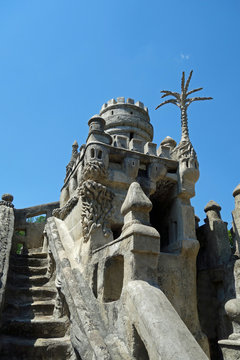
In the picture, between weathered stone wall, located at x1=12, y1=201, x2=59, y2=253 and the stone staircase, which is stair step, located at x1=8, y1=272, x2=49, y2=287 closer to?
the stone staircase

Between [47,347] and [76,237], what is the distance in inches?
110

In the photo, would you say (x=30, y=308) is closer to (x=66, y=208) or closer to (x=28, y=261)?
(x=28, y=261)

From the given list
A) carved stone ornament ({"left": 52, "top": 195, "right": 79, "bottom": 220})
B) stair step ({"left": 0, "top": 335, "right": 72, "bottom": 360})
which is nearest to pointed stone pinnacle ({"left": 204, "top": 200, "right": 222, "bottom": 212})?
carved stone ornament ({"left": 52, "top": 195, "right": 79, "bottom": 220})

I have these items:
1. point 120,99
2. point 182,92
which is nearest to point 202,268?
point 182,92

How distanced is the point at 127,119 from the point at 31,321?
697 cm

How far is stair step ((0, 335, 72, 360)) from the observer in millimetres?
4402

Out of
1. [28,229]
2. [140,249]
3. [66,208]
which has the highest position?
[28,229]

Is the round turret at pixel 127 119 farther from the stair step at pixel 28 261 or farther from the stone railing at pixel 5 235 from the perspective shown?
the stair step at pixel 28 261

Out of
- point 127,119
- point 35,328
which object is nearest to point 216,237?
point 127,119

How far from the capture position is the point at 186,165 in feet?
26.0

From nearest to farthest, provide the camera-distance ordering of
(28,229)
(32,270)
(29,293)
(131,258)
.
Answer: (131,258) < (29,293) < (32,270) < (28,229)

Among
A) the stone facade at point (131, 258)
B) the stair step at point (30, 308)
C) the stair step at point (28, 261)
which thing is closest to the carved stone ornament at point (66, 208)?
the stone facade at point (131, 258)

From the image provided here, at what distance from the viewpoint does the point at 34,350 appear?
4.45 m

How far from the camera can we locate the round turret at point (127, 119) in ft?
33.3
